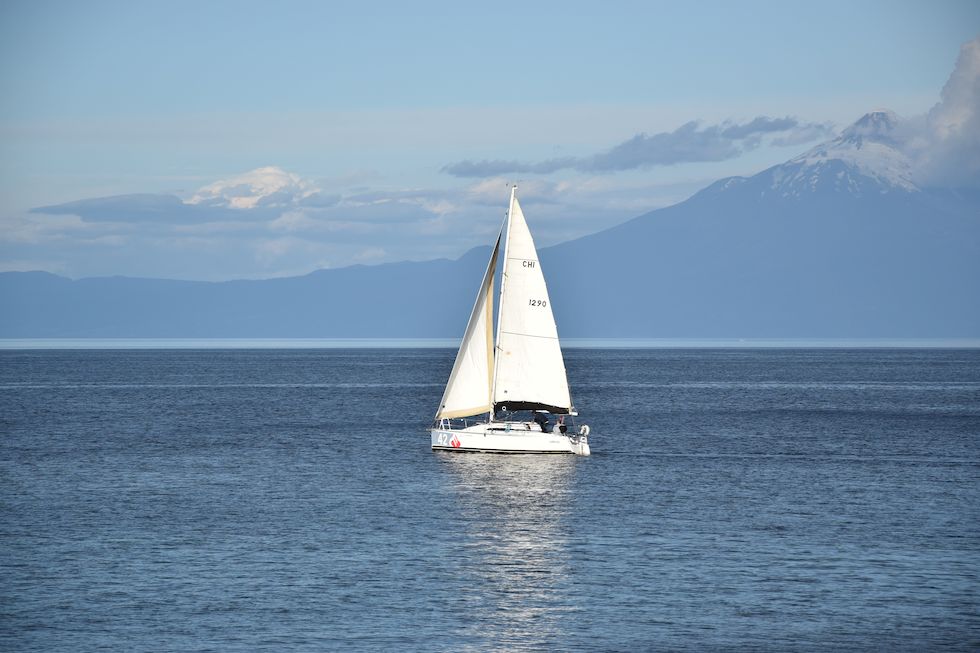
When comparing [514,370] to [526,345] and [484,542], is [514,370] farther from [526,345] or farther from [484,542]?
[484,542]

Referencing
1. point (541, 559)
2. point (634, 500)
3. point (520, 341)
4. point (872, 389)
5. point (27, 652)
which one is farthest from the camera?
point (872, 389)

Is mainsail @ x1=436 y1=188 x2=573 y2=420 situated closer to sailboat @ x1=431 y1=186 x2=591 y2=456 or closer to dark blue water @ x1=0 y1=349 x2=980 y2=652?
sailboat @ x1=431 y1=186 x2=591 y2=456

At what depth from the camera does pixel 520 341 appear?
7100cm

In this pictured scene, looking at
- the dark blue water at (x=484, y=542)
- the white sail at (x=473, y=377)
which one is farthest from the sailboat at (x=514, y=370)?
the dark blue water at (x=484, y=542)

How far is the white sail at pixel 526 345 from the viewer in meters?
70.4

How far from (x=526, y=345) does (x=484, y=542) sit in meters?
23.6

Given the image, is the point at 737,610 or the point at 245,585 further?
the point at 245,585

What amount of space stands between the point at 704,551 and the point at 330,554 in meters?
12.7

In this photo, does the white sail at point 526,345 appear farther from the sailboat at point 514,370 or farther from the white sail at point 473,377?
the white sail at point 473,377

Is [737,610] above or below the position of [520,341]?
below

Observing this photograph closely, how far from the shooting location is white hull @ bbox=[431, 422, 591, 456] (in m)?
70.2

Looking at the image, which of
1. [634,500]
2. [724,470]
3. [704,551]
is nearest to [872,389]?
[724,470]

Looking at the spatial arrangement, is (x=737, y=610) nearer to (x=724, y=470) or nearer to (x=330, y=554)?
(x=330, y=554)

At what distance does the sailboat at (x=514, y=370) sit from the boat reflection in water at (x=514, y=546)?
1211 mm
